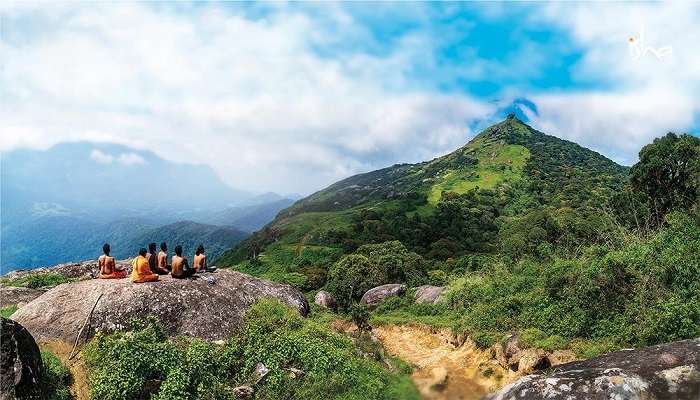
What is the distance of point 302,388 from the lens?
624 inches

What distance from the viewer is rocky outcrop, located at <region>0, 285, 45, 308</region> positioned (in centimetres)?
2288

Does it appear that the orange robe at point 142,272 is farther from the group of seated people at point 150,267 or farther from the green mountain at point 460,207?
the green mountain at point 460,207

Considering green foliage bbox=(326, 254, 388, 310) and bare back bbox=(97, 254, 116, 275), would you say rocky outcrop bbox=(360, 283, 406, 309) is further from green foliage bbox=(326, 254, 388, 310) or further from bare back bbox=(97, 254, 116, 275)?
bare back bbox=(97, 254, 116, 275)

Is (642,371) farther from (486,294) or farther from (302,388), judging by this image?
(486,294)

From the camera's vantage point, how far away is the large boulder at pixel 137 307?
1714cm

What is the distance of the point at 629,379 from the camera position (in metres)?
11.4

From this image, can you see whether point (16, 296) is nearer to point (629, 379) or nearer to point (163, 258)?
point (163, 258)

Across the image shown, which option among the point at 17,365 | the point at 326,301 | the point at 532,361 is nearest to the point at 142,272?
the point at 17,365

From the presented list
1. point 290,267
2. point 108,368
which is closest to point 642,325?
point 108,368

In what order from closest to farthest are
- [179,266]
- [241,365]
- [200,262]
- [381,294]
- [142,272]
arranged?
[241,365]
[142,272]
[179,266]
[200,262]
[381,294]

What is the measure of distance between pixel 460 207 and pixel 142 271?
122m

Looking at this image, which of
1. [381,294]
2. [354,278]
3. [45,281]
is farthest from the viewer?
[354,278]

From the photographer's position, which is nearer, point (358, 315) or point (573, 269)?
point (573, 269)

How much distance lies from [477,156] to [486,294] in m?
166
